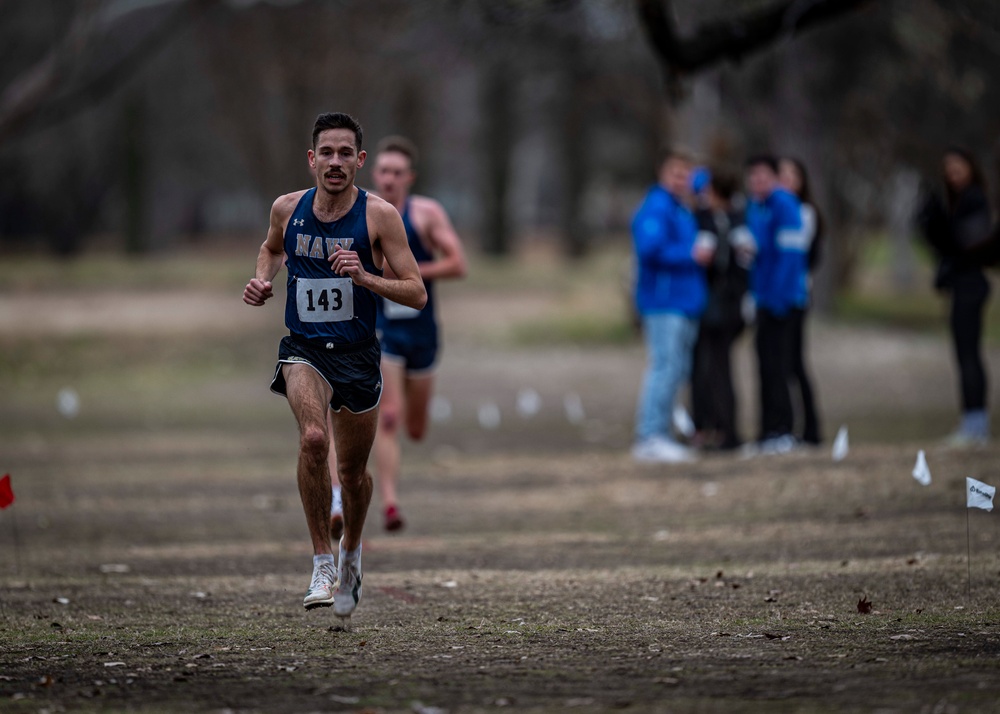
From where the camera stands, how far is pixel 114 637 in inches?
272

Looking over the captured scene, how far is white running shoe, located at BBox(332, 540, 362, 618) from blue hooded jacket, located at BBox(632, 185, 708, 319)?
21.6ft

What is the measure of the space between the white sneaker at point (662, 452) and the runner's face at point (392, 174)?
4.30m

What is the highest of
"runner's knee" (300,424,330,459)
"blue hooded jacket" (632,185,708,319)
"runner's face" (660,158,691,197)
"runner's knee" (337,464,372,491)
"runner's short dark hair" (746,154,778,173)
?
"runner's short dark hair" (746,154,778,173)

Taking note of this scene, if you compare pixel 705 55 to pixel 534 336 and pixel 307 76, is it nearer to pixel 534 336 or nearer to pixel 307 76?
pixel 534 336

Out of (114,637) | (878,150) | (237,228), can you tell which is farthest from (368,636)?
(237,228)

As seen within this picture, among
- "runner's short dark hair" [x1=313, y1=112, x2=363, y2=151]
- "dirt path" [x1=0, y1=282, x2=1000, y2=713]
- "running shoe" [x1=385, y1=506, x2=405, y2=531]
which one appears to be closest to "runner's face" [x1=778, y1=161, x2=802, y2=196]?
"dirt path" [x1=0, y1=282, x2=1000, y2=713]

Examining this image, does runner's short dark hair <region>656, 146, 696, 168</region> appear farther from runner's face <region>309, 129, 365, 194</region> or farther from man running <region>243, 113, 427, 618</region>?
runner's face <region>309, 129, 365, 194</region>

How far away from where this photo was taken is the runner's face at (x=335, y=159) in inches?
276

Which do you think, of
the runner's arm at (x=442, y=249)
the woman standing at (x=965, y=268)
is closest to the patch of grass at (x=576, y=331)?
the woman standing at (x=965, y=268)

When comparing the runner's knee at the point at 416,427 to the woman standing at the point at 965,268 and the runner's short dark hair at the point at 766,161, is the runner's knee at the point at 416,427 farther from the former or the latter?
the woman standing at the point at 965,268

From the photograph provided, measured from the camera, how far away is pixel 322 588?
6.94 metres

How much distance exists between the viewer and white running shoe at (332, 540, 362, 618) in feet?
23.1

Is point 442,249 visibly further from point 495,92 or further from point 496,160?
point 496,160

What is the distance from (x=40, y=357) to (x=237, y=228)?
225ft
